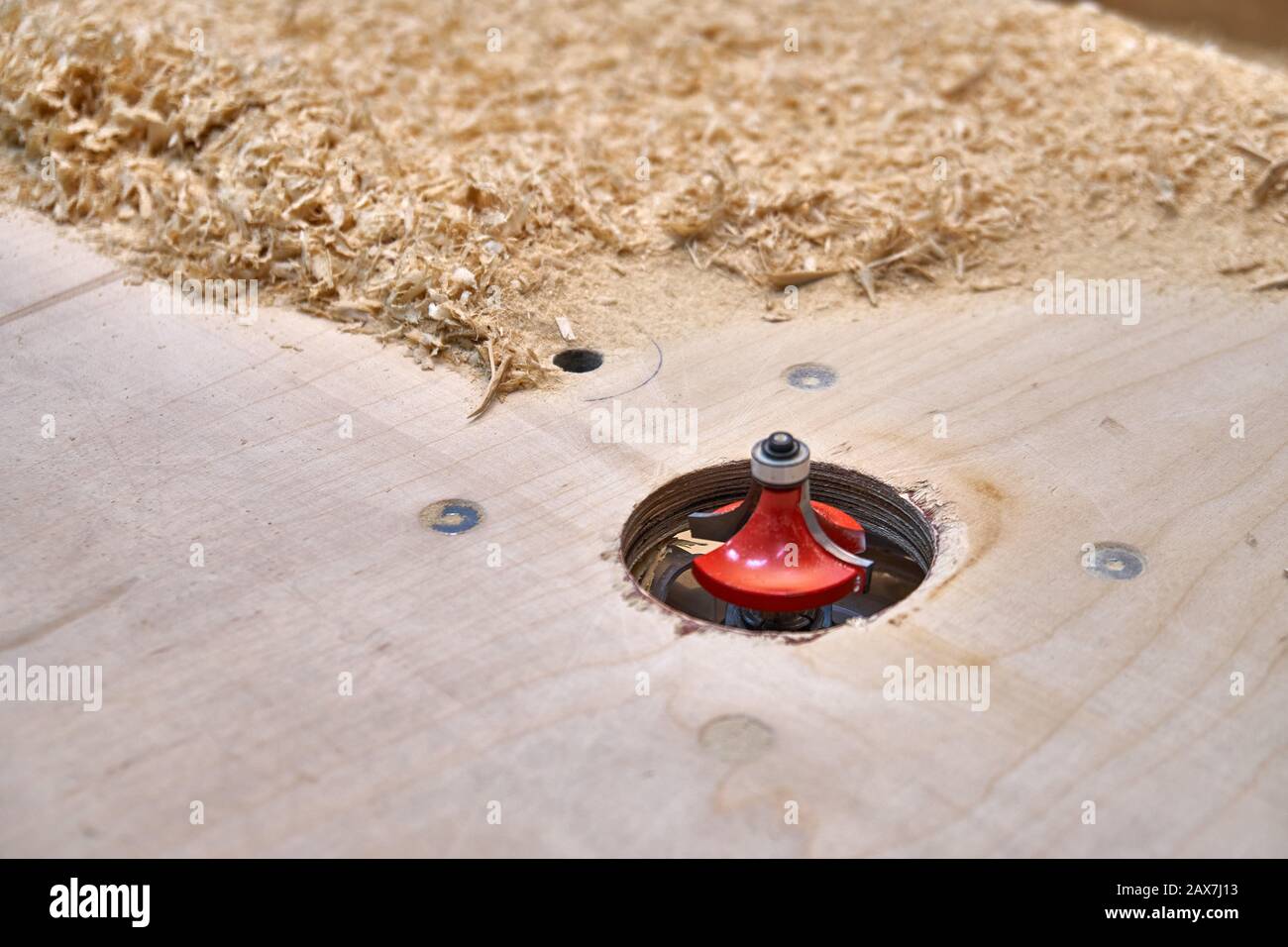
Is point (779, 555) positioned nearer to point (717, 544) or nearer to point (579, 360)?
point (717, 544)

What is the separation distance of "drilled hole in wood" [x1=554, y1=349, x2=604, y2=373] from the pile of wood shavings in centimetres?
3

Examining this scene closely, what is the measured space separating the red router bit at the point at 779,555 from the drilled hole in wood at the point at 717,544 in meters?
0.08

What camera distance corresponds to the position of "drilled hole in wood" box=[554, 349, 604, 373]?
2053 millimetres

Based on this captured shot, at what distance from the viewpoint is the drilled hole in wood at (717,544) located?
1755mm

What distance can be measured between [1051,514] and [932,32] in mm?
1654

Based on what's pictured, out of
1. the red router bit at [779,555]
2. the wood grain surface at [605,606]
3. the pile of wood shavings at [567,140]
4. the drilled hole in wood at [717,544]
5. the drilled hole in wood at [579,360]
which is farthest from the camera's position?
the pile of wood shavings at [567,140]

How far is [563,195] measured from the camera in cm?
239

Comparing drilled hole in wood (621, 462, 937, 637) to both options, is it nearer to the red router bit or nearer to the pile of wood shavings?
the red router bit

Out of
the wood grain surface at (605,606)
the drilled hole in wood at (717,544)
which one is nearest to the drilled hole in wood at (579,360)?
the wood grain surface at (605,606)

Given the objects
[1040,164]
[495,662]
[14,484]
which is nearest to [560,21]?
[1040,164]

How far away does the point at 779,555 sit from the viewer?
167 cm

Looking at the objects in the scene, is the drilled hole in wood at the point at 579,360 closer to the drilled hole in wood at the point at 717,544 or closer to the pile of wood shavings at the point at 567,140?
the pile of wood shavings at the point at 567,140

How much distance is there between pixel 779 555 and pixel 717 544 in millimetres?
208

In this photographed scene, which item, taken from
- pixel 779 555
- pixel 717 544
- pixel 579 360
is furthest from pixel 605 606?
pixel 579 360
